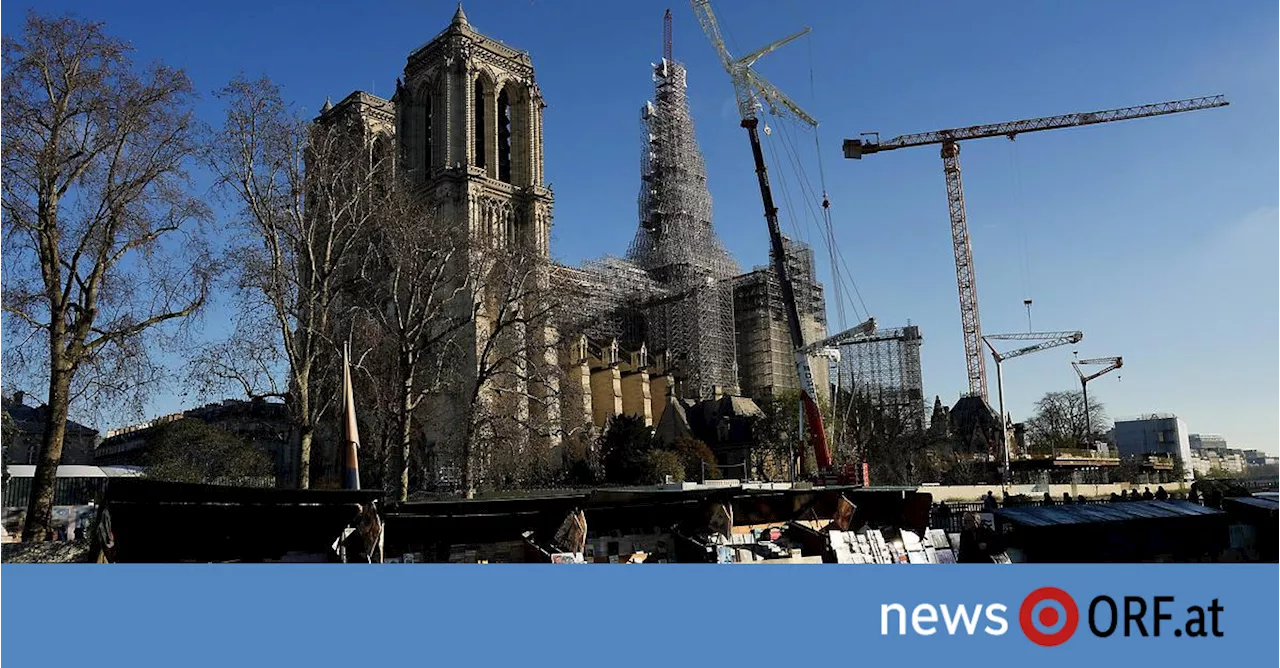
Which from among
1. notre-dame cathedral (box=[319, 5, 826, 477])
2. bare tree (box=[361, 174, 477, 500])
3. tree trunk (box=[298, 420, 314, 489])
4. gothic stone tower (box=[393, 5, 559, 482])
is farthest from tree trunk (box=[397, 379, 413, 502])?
gothic stone tower (box=[393, 5, 559, 482])

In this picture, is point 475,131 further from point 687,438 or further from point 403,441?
point 403,441

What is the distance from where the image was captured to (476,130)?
69.8 meters

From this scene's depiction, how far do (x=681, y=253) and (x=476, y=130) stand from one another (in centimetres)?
2405

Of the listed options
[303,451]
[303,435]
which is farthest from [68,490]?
[303,435]

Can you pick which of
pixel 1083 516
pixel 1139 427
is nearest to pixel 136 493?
pixel 1083 516

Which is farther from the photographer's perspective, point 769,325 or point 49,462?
point 769,325

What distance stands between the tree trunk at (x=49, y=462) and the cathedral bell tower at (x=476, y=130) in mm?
47756

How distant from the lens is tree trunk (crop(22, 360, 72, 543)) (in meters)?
15.2

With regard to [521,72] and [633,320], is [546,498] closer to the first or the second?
[521,72]

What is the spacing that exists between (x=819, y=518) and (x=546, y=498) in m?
6.88

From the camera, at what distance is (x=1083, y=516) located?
16094 mm
